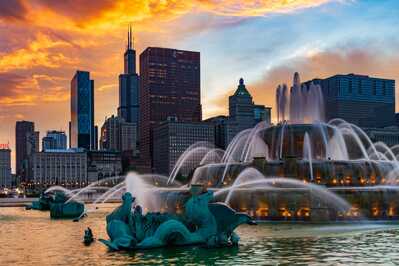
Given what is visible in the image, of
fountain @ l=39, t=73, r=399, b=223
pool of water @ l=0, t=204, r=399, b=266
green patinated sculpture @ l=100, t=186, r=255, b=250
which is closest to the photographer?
pool of water @ l=0, t=204, r=399, b=266

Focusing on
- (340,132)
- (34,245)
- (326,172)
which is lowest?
(34,245)

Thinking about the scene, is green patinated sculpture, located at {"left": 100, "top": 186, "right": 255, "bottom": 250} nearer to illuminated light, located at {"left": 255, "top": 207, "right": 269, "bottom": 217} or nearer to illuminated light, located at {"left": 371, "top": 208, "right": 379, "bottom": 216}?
illuminated light, located at {"left": 255, "top": 207, "right": 269, "bottom": 217}

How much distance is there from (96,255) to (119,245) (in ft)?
6.85

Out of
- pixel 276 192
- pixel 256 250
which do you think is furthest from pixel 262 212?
pixel 256 250

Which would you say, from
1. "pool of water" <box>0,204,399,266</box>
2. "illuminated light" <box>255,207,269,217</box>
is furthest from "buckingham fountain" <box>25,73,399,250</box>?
"pool of water" <box>0,204,399,266</box>

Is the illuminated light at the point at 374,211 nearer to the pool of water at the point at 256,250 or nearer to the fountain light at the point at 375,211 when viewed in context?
the fountain light at the point at 375,211

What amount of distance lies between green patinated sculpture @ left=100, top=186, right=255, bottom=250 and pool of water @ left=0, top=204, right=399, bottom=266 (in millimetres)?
1036

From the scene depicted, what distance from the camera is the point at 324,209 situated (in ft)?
188

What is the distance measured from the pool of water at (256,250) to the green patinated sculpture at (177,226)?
3.40 ft

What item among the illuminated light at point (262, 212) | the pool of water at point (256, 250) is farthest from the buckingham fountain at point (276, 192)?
the pool of water at point (256, 250)

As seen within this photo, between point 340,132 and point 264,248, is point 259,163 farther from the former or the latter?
point 264,248

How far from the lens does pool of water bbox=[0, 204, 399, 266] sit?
1364 inches

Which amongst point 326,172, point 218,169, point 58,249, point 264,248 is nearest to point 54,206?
point 218,169

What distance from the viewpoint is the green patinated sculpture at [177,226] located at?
39938 millimetres
